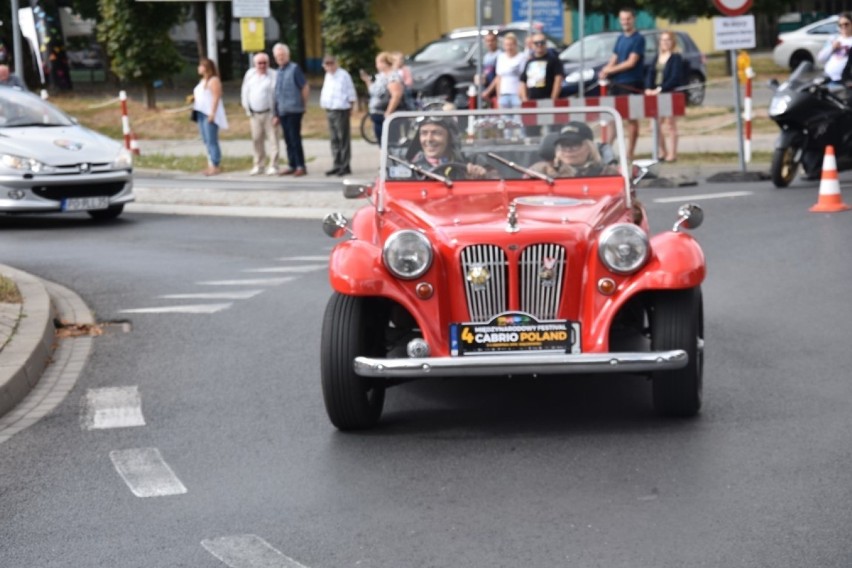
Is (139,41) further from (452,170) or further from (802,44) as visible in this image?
(452,170)

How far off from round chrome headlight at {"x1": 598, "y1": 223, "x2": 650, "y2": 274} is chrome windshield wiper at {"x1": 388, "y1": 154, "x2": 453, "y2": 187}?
1.49 meters

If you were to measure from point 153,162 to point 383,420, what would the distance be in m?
20.6

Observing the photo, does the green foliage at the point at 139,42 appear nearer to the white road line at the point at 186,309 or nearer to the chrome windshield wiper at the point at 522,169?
the white road line at the point at 186,309

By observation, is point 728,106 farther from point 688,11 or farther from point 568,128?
point 568,128

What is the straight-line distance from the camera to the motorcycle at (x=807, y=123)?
18750mm

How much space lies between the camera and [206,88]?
80.4 ft

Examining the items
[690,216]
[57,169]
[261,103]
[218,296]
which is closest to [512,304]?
[690,216]

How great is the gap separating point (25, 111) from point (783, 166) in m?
8.67

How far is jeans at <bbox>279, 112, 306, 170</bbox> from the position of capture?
23.6 meters

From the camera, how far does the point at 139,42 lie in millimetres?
35875

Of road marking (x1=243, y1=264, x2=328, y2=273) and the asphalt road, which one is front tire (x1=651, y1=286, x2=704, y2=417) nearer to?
the asphalt road

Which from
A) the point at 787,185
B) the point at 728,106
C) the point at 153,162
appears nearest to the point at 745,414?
the point at 787,185

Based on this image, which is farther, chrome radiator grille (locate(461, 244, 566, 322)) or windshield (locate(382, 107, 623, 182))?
windshield (locate(382, 107, 623, 182))

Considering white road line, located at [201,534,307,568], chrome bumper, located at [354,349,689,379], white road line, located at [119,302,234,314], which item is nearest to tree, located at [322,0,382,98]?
white road line, located at [119,302,234,314]
